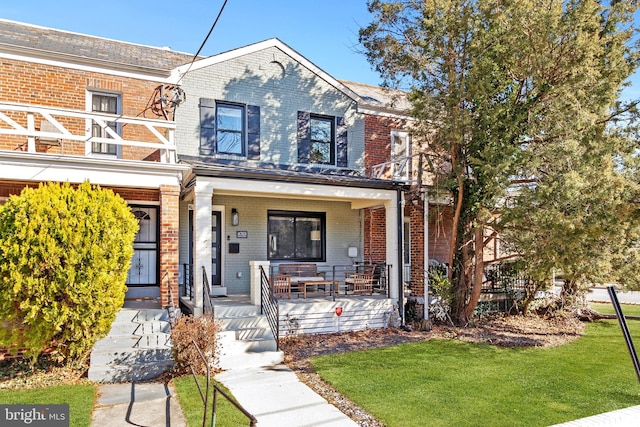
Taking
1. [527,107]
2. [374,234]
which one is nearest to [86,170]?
[374,234]

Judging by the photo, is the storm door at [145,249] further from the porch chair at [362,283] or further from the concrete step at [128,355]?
the porch chair at [362,283]

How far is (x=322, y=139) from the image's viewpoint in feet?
45.6

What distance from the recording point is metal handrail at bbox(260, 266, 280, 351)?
858 cm

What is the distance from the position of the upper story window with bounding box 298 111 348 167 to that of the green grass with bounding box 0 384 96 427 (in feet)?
28.1

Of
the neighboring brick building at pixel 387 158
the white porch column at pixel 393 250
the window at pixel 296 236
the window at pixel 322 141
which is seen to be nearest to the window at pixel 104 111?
the window at pixel 296 236

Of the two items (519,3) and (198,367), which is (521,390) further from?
(519,3)

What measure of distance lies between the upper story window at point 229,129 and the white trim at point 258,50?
37.7 inches

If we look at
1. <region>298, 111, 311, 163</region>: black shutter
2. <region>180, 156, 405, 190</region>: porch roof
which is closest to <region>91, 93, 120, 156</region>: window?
<region>180, 156, 405, 190</region>: porch roof

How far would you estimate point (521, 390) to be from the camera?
22.0 feet

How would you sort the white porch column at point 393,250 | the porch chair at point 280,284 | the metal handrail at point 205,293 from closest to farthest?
the metal handrail at point 205,293 < the porch chair at point 280,284 < the white porch column at point 393,250

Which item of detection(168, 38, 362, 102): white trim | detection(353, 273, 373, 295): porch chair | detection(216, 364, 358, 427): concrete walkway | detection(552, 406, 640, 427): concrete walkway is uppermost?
detection(168, 38, 362, 102): white trim

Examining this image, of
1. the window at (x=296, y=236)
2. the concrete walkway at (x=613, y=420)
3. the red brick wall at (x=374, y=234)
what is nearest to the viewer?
the concrete walkway at (x=613, y=420)

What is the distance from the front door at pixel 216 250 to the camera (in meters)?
12.1

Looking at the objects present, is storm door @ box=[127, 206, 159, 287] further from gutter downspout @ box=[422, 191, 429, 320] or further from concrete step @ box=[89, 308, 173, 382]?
gutter downspout @ box=[422, 191, 429, 320]
